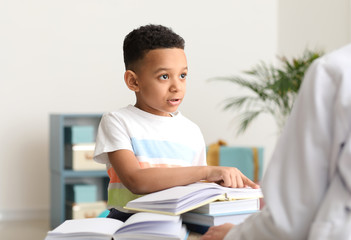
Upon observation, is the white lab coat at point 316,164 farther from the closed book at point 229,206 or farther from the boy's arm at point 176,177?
the boy's arm at point 176,177

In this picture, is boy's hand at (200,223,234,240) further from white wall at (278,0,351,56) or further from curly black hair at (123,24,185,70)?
white wall at (278,0,351,56)

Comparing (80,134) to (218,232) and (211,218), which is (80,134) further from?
(218,232)

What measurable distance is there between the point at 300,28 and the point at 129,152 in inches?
172

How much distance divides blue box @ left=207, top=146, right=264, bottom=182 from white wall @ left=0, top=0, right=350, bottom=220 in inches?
29.9

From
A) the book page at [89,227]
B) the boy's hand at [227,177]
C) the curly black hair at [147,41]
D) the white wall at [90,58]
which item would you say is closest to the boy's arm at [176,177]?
the boy's hand at [227,177]

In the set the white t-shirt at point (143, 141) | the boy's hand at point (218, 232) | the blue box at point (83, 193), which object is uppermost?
the white t-shirt at point (143, 141)

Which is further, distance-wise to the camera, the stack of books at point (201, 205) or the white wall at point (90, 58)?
the white wall at point (90, 58)

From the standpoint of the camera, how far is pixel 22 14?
15.5 ft

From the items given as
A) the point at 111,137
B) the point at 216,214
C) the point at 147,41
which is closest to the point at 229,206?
the point at 216,214

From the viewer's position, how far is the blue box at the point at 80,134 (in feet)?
14.0

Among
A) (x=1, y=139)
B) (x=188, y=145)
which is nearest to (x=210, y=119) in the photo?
(x=1, y=139)

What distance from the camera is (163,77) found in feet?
4.07

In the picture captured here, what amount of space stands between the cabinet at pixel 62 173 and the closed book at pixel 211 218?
3383 millimetres

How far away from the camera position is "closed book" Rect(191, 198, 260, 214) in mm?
925
